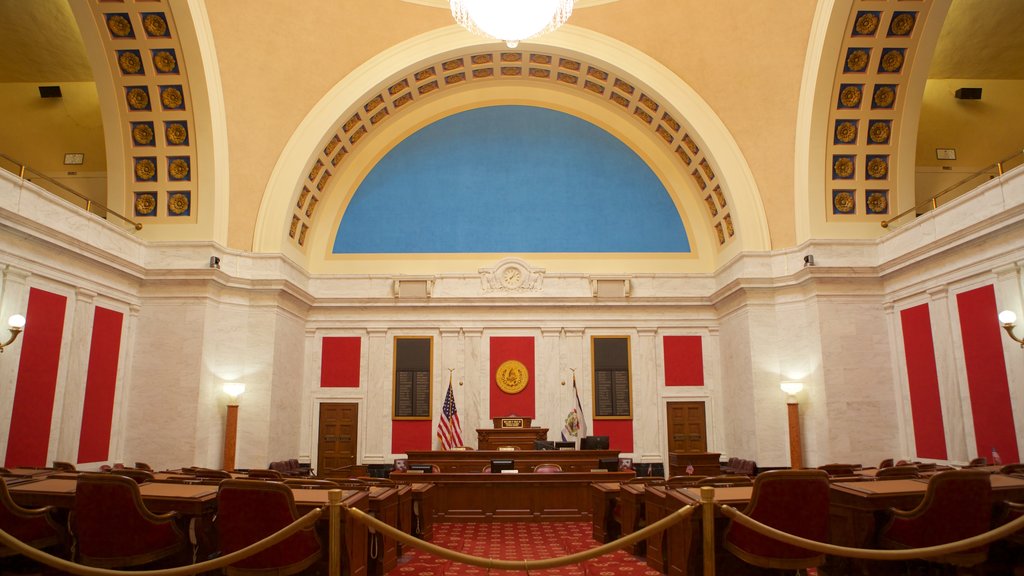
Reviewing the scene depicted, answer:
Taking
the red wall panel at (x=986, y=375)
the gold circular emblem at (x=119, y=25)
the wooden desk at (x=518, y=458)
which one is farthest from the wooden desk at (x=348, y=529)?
the gold circular emblem at (x=119, y=25)

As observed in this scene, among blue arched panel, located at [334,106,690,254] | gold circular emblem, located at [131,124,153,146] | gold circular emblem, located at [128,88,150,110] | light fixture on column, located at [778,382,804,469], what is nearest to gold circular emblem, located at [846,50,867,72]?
blue arched panel, located at [334,106,690,254]

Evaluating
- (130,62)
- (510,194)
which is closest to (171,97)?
(130,62)

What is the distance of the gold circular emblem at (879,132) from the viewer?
1599 cm

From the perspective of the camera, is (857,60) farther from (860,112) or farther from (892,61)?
(860,112)

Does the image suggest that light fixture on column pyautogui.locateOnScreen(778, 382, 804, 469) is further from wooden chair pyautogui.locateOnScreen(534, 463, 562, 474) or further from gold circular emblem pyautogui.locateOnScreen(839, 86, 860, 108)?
gold circular emblem pyautogui.locateOnScreen(839, 86, 860, 108)

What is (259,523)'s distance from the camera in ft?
17.0

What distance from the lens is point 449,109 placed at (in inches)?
786

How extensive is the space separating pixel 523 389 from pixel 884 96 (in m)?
11.8

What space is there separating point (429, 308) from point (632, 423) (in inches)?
264

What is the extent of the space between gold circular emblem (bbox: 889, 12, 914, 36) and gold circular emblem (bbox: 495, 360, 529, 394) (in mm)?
12212

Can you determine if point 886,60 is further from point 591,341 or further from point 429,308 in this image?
point 429,308

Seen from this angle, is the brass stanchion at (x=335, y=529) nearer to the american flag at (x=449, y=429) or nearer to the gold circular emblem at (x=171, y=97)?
the american flag at (x=449, y=429)

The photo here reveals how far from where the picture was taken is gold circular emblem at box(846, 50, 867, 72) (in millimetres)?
15016

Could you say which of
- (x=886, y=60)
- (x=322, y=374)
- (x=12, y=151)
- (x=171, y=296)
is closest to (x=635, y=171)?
(x=886, y=60)
